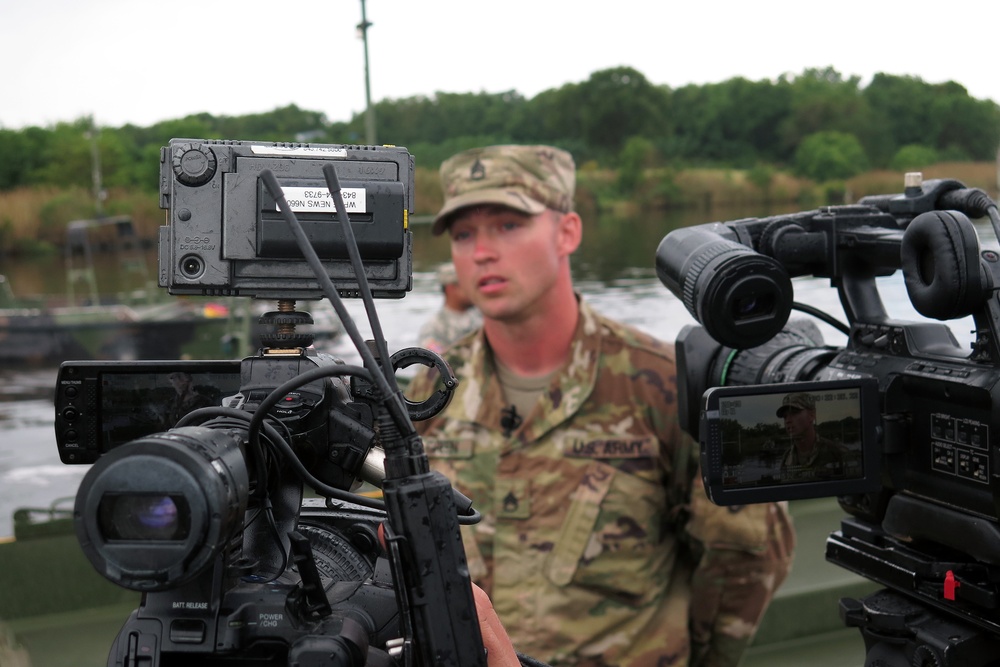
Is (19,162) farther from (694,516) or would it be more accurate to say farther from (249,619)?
(249,619)

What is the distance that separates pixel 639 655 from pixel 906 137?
66.4 inches

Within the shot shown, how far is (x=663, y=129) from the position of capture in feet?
11.7

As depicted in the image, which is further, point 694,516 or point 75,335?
point 75,335

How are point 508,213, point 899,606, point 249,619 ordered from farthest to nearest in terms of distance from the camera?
point 508,213
point 899,606
point 249,619

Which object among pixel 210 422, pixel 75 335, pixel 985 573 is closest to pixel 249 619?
pixel 210 422

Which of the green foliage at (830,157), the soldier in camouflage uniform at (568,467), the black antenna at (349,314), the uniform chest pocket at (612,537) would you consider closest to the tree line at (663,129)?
the green foliage at (830,157)

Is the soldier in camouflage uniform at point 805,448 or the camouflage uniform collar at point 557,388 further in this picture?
the camouflage uniform collar at point 557,388

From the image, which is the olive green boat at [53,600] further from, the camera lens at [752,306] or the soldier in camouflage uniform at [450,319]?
the camera lens at [752,306]

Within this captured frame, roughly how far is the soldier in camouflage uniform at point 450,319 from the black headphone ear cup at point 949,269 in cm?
306

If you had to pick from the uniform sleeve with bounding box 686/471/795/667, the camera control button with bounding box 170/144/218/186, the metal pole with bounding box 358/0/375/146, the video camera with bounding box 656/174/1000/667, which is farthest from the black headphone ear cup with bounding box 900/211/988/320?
the metal pole with bounding box 358/0/375/146

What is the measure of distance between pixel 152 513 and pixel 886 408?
937mm

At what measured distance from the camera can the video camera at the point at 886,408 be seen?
3.86 ft

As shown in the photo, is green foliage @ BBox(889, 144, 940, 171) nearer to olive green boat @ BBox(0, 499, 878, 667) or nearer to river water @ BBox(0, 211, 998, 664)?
river water @ BBox(0, 211, 998, 664)

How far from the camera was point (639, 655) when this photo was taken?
2143mm
